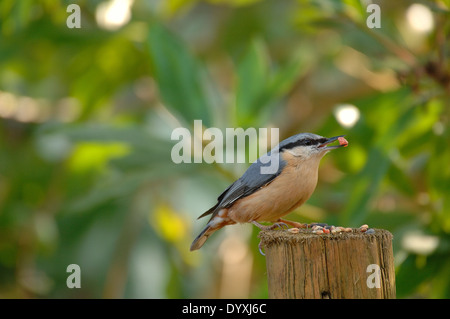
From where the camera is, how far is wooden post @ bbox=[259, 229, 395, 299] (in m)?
2.31

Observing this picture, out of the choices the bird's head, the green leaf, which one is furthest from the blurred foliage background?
the bird's head

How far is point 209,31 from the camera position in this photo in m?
7.21

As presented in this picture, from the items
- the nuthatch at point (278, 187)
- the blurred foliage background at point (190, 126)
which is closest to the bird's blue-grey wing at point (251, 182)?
the nuthatch at point (278, 187)

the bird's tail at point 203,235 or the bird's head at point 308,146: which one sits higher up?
the bird's head at point 308,146

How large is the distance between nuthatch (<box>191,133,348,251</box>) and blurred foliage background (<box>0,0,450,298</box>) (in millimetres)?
731

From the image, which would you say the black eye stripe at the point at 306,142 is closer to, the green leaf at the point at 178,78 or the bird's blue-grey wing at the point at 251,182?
the bird's blue-grey wing at the point at 251,182

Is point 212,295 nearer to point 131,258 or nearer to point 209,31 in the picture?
point 131,258

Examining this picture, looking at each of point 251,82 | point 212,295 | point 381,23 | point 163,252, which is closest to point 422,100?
point 381,23

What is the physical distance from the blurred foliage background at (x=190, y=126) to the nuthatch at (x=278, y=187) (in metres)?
0.73

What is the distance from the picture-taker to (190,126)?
4148 millimetres

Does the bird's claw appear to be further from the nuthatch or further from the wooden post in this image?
the wooden post

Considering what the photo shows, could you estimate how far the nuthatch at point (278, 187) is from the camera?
2846mm

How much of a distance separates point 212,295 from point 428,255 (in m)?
2.92
